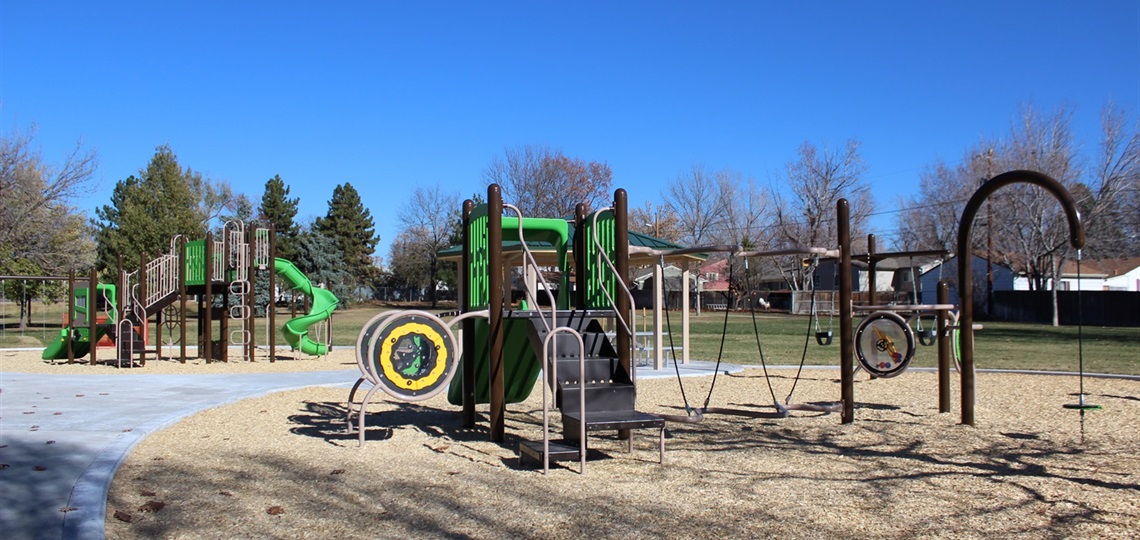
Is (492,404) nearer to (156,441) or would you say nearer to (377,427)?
(377,427)

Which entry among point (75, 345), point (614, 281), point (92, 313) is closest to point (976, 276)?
point (75, 345)

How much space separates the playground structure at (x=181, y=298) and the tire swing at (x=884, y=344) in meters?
A: 12.4

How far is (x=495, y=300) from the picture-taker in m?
7.89

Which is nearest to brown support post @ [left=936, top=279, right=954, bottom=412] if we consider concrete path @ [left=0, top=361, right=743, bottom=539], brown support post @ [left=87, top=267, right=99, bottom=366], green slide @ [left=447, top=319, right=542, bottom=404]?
green slide @ [left=447, top=319, right=542, bottom=404]

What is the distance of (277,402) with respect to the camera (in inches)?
460

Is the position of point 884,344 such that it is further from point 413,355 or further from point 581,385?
point 413,355

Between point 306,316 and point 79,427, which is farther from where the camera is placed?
point 306,316

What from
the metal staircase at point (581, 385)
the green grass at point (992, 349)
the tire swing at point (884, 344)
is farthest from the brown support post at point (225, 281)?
the tire swing at point (884, 344)

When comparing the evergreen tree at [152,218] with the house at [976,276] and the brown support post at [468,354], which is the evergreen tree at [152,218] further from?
the house at [976,276]

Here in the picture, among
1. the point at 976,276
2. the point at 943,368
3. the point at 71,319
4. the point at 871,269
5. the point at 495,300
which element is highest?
the point at 976,276

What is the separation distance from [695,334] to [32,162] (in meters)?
25.4

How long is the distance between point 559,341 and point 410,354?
137 cm

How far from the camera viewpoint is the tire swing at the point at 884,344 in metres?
10.5

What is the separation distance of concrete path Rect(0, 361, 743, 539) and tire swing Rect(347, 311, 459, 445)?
2.24 metres
